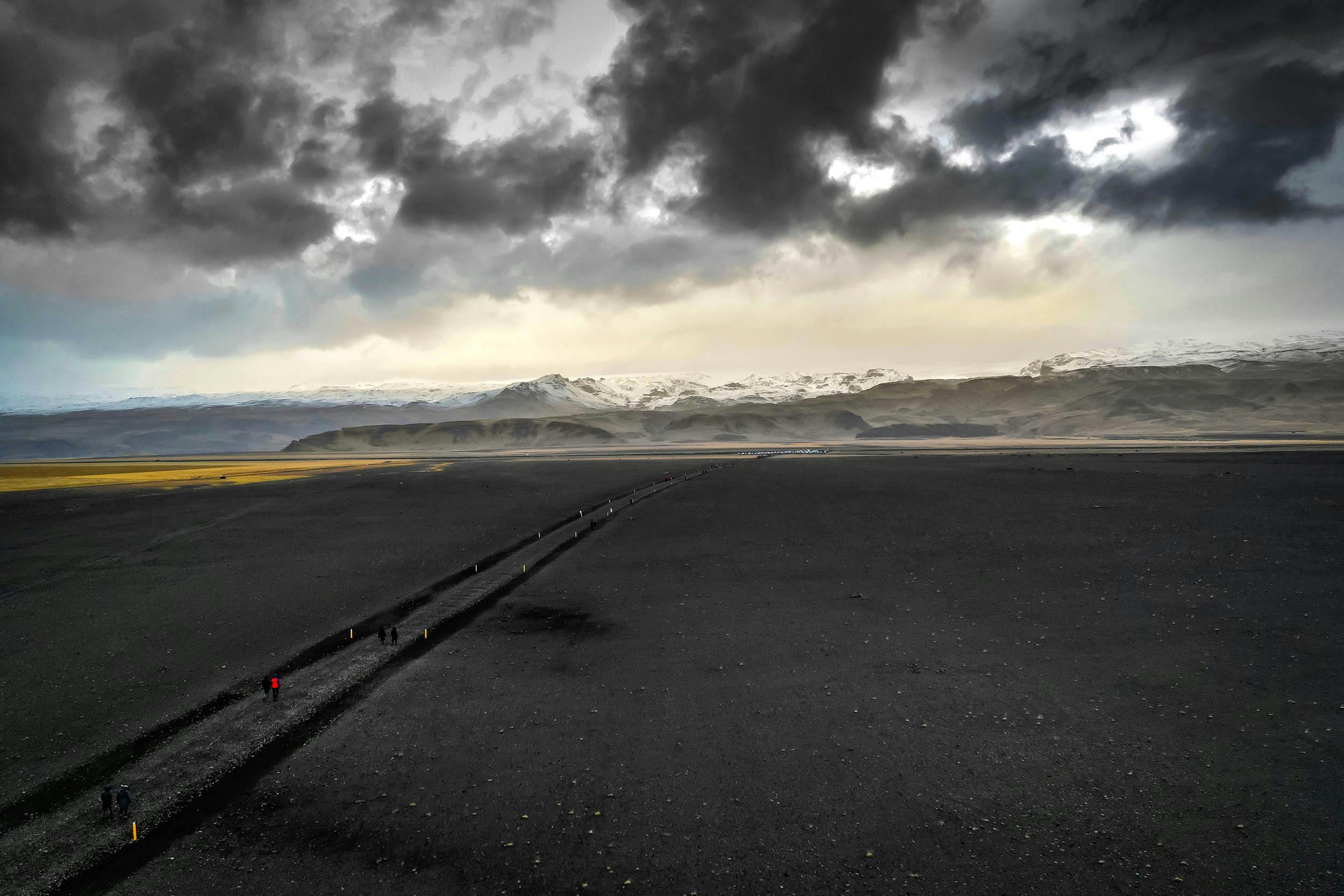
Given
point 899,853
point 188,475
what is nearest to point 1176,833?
point 899,853

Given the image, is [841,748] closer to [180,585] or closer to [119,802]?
[119,802]

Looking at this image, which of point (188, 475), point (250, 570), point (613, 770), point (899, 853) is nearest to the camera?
point (899, 853)

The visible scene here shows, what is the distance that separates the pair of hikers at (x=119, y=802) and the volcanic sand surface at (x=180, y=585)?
1389 millimetres

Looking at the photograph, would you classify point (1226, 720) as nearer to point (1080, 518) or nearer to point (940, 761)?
point (940, 761)

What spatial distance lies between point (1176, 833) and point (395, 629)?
11.0 meters

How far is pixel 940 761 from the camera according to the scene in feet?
23.5

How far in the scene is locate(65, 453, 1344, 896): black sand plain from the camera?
5.57 meters

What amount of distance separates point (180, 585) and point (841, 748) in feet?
53.7

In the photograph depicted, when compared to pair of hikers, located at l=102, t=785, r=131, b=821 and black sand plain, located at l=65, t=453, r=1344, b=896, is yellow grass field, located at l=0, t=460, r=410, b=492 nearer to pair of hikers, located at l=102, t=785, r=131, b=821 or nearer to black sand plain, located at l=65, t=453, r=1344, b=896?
black sand plain, located at l=65, t=453, r=1344, b=896

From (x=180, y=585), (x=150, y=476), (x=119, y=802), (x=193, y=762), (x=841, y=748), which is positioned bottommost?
(x=841, y=748)

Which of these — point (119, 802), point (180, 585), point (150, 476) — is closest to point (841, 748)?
point (119, 802)

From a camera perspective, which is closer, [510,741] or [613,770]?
[613,770]

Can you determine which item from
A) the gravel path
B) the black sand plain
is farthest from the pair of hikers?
the black sand plain

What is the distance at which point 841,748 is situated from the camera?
7.53 m
